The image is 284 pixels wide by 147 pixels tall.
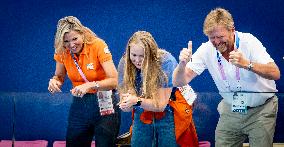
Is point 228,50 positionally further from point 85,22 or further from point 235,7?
point 85,22

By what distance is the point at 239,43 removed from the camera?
312cm

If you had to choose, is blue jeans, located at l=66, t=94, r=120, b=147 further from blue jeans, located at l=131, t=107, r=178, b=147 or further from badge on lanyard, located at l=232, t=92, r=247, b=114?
badge on lanyard, located at l=232, t=92, r=247, b=114

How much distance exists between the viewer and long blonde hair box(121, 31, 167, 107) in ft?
9.86

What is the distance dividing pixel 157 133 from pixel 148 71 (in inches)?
15.7

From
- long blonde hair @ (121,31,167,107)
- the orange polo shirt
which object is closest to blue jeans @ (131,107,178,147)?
long blonde hair @ (121,31,167,107)

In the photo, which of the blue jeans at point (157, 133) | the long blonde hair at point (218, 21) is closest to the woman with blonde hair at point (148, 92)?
the blue jeans at point (157, 133)

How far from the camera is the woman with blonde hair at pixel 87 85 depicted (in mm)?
3291

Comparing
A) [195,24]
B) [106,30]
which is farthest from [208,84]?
[106,30]

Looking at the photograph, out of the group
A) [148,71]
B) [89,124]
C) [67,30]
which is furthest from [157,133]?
[67,30]

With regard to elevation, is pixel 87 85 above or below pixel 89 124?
above

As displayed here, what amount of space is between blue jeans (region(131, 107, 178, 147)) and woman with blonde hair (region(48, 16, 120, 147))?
0.95 ft

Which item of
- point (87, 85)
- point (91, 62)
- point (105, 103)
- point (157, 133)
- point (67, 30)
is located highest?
point (67, 30)

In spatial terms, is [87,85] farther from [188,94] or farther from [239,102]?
[239,102]

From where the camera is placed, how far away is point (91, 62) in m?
3.39
